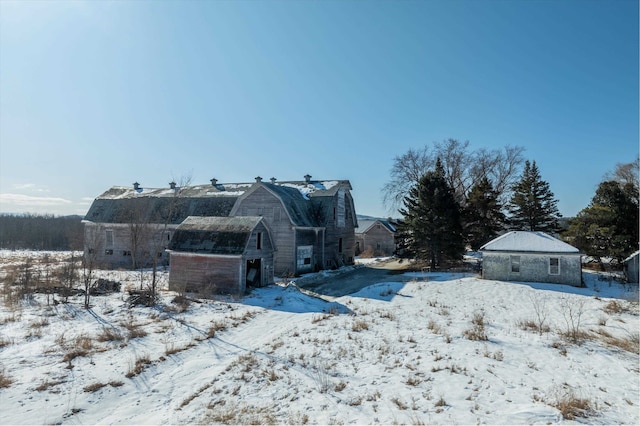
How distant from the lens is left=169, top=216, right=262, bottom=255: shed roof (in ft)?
65.9

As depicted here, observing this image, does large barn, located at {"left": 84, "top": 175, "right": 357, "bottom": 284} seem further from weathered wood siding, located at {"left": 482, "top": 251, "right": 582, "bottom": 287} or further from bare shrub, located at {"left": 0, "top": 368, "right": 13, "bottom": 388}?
bare shrub, located at {"left": 0, "top": 368, "right": 13, "bottom": 388}

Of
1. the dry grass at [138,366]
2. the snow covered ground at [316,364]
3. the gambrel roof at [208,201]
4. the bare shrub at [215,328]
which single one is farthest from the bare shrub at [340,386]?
the gambrel roof at [208,201]

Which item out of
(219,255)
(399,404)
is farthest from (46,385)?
(219,255)

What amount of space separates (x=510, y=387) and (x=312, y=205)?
2398cm

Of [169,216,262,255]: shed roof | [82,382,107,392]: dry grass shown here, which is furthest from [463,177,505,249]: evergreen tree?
[82,382,107,392]: dry grass

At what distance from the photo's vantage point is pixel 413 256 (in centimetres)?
3262

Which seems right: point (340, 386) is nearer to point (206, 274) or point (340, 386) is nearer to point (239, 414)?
point (239, 414)

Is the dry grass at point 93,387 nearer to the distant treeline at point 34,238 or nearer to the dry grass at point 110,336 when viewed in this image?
the dry grass at point 110,336

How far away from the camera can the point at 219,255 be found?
20.0 metres

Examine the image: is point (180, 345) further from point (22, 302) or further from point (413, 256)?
point (413, 256)

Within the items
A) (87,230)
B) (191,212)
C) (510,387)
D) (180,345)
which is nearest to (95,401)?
(180,345)

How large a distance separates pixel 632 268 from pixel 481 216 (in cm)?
1117

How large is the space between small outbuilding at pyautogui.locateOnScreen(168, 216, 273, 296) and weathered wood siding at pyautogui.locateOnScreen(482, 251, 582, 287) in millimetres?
14588

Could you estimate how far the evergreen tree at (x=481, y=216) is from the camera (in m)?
Answer: 32.4
